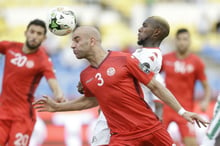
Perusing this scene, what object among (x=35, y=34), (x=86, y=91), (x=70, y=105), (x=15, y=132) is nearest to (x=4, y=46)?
(x=35, y=34)

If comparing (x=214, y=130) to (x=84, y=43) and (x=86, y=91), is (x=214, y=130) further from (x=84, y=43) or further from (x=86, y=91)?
(x=84, y=43)

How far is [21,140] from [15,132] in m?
0.15

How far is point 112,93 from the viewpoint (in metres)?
7.55

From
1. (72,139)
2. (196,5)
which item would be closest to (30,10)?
(196,5)

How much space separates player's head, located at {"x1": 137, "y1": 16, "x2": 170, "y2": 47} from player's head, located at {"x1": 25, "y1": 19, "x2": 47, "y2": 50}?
2262 mm

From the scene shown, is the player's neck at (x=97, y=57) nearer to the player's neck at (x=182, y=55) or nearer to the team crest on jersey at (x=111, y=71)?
the team crest on jersey at (x=111, y=71)

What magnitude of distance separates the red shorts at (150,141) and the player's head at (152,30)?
113 cm

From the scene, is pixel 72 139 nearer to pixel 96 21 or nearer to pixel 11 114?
pixel 11 114

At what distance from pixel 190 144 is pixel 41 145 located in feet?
13.0

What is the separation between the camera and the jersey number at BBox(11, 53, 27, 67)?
32.4ft

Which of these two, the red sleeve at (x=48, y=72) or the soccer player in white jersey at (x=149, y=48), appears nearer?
the soccer player in white jersey at (x=149, y=48)

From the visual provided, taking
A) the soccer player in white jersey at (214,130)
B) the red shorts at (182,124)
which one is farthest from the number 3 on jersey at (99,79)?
the red shorts at (182,124)

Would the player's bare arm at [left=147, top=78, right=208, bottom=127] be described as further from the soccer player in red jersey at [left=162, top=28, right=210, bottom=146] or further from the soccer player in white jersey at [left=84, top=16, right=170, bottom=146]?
the soccer player in red jersey at [left=162, top=28, right=210, bottom=146]

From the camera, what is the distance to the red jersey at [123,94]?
7.49m
